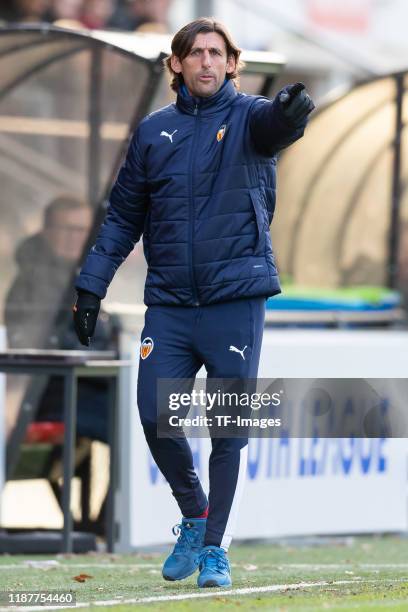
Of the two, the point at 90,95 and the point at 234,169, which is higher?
the point at 90,95

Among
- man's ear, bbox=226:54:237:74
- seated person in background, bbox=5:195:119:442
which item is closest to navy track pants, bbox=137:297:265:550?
man's ear, bbox=226:54:237:74

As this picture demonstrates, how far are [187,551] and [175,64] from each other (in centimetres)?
192

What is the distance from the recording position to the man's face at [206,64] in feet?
21.7

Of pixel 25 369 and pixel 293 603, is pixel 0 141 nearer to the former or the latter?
pixel 25 369

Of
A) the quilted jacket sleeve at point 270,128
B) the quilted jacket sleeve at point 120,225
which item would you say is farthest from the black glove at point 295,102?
the quilted jacket sleeve at point 120,225

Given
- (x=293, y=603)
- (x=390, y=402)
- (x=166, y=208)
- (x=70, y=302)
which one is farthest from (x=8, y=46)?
(x=293, y=603)

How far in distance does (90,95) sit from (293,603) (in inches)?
210

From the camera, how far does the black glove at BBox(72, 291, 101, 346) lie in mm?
6820

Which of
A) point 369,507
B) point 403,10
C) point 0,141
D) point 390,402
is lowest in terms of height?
point 369,507

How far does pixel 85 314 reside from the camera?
6.82m

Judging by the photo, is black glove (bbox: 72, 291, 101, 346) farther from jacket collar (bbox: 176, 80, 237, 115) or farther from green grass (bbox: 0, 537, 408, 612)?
green grass (bbox: 0, 537, 408, 612)

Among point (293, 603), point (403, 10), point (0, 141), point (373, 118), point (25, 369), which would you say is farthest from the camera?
point (403, 10)

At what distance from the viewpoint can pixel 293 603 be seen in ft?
19.7

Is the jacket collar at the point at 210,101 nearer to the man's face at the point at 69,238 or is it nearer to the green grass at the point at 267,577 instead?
the green grass at the point at 267,577
